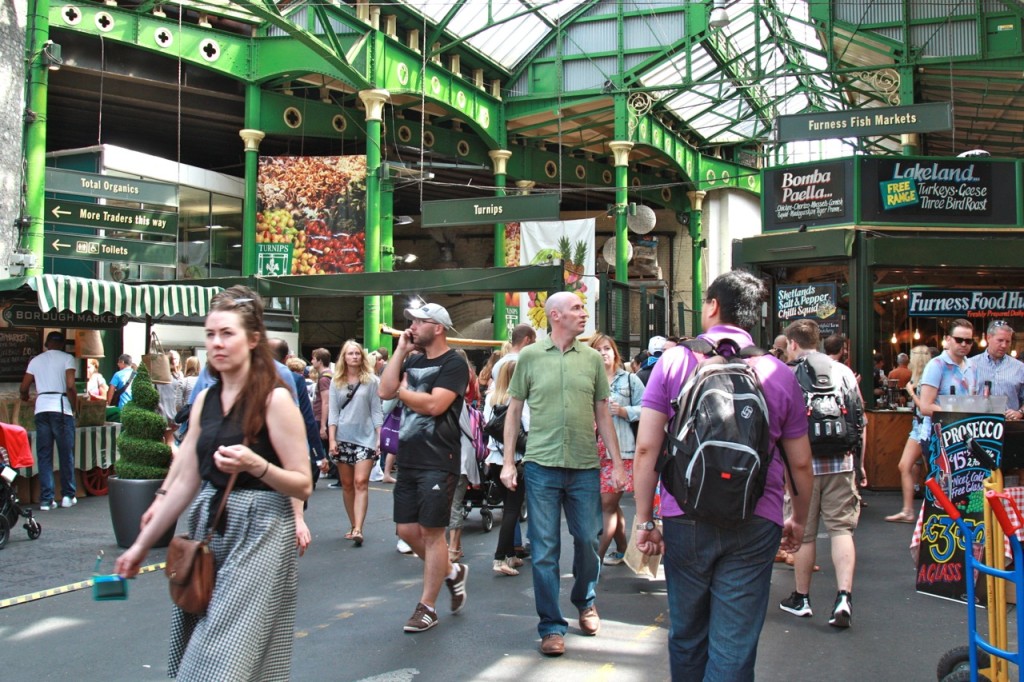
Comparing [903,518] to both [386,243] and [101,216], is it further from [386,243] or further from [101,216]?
[386,243]

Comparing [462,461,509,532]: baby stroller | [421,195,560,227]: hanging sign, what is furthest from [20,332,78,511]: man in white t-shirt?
[421,195,560,227]: hanging sign

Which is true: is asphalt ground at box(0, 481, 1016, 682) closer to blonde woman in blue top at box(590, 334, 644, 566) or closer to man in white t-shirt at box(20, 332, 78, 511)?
blonde woman in blue top at box(590, 334, 644, 566)

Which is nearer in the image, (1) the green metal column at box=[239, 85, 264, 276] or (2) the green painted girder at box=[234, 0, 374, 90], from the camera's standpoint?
(2) the green painted girder at box=[234, 0, 374, 90]

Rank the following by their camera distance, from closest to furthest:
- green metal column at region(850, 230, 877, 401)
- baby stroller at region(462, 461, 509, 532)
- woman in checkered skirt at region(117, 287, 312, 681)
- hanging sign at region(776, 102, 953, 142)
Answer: woman in checkered skirt at region(117, 287, 312, 681)
baby stroller at region(462, 461, 509, 532)
green metal column at region(850, 230, 877, 401)
hanging sign at region(776, 102, 953, 142)

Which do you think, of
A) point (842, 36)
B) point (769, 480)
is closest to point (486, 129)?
point (842, 36)

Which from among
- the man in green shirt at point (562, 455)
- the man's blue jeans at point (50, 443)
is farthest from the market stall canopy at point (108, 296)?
the man in green shirt at point (562, 455)

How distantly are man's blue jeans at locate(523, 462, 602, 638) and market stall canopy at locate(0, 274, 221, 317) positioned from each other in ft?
24.6

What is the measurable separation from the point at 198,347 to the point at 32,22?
346 inches

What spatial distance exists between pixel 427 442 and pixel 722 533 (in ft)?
8.75

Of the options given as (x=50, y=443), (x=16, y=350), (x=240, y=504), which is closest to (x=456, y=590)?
(x=240, y=504)

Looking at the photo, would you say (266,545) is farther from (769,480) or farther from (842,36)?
(842,36)

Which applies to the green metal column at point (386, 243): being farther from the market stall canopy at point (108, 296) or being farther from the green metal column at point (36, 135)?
the market stall canopy at point (108, 296)

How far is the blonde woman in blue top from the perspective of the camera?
23.1 feet

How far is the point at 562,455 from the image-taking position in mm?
5480
